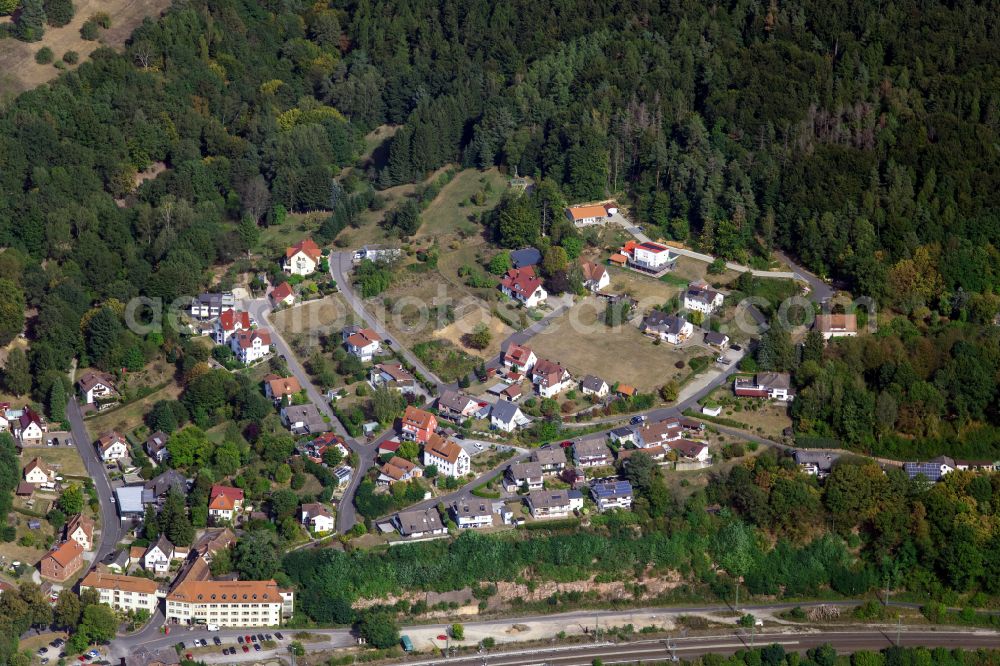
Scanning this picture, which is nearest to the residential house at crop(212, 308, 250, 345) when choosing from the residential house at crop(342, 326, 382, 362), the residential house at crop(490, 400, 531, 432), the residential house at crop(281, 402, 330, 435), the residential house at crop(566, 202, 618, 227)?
the residential house at crop(342, 326, 382, 362)

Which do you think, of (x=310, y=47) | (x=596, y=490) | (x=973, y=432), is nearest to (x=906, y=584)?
(x=973, y=432)

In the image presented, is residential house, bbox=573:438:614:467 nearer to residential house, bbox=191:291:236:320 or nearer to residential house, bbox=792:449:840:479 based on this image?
residential house, bbox=792:449:840:479

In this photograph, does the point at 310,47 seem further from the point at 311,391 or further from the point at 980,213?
the point at 980,213

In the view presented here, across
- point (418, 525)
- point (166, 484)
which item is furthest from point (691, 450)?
point (166, 484)

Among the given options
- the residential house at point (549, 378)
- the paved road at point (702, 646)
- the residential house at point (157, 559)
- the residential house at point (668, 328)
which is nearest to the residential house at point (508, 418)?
the residential house at point (549, 378)

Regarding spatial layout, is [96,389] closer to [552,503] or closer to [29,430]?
[29,430]

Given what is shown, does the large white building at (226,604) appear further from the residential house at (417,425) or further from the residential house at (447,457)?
the residential house at (417,425)
